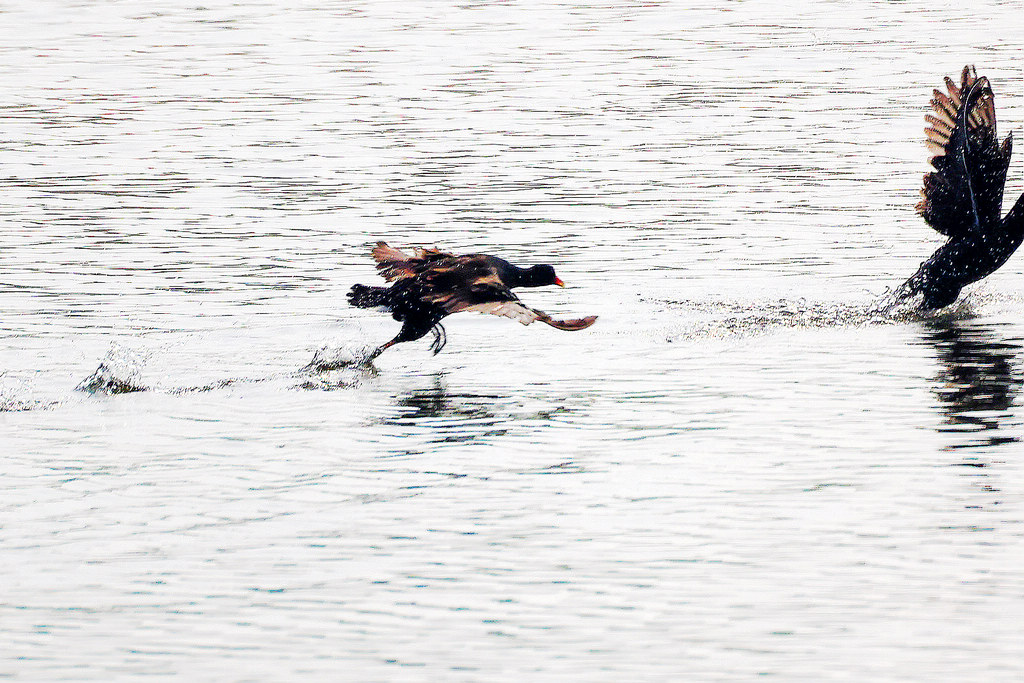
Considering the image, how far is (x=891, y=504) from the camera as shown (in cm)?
649

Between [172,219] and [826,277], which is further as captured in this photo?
[172,219]

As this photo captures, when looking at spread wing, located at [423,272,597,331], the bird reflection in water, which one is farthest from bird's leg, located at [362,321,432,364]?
the bird reflection in water

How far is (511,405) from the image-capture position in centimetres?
809

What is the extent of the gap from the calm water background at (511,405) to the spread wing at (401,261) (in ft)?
1.44

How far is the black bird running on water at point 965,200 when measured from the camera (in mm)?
10062

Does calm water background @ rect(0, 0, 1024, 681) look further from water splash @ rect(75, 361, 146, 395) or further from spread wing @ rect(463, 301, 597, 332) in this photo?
spread wing @ rect(463, 301, 597, 332)

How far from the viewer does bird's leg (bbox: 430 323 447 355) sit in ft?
30.3

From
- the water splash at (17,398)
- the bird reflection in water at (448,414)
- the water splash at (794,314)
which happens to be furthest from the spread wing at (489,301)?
the water splash at (17,398)

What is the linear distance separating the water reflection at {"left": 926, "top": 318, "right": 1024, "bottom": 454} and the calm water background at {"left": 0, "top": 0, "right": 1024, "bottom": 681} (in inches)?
1.3

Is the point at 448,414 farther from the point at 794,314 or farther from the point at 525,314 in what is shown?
the point at 794,314

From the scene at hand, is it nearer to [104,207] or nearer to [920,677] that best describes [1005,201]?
[104,207]

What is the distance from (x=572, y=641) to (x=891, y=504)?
1692 millimetres

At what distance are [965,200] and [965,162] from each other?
220 mm

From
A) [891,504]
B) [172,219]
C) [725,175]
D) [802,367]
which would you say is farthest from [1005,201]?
[891,504]
